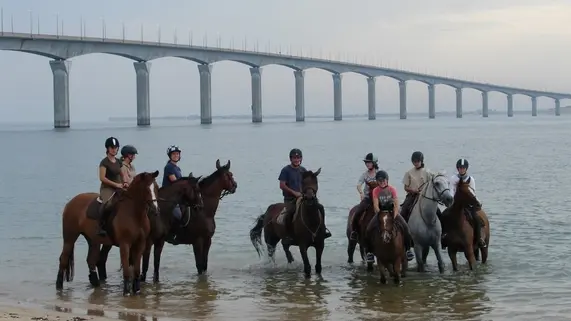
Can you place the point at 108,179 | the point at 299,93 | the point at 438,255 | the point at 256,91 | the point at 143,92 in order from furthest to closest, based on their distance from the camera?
the point at 299,93, the point at 256,91, the point at 143,92, the point at 438,255, the point at 108,179

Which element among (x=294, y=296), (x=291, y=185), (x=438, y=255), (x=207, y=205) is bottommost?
(x=294, y=296)

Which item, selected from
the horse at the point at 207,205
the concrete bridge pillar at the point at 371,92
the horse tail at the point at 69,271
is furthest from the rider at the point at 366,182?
the concrete bridge pillar at the point at 371,92

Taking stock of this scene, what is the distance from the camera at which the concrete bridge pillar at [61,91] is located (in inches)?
4301

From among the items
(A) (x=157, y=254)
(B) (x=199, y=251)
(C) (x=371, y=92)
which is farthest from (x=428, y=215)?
(C) (x=371, y=92)

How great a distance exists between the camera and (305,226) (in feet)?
45.7

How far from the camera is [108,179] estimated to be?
41.7 ft

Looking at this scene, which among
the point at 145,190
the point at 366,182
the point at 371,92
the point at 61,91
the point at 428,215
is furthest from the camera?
the point at 371,92

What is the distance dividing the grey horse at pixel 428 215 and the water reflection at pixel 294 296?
1512mm

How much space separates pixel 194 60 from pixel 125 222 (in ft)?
384

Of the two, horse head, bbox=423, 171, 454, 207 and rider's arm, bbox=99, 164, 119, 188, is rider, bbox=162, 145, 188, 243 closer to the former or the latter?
Answer: rider's arm, bbox=99, 164, 119, 188

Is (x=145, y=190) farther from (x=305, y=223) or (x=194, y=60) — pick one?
(x=194, y=60)

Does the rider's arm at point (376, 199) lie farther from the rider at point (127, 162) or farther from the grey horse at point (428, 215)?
the rider at point (127, 162)

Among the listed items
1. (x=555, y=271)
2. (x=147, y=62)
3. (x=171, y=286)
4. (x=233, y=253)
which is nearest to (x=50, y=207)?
(x=233, y=253)

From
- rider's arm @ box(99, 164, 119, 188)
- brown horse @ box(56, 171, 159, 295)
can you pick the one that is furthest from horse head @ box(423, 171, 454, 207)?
rider's arm @ box(99, 164, 119, 188)
